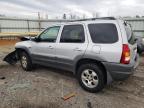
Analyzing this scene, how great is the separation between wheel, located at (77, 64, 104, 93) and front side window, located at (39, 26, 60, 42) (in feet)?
4.72

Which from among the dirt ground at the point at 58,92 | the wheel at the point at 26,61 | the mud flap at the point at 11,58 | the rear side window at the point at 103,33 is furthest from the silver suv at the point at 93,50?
the mud flap at the point at 11,58

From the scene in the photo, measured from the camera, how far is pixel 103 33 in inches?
162

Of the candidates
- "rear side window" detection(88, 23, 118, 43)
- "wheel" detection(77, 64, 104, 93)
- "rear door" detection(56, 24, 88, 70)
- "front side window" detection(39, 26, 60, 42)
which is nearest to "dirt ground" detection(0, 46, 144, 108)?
"wheel" detection(77, 64, 104, 93)

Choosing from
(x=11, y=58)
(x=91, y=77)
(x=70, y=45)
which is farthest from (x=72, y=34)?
(x=11, y=58)

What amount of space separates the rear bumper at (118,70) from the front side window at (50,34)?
2006 millimetres

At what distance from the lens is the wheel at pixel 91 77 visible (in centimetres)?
417

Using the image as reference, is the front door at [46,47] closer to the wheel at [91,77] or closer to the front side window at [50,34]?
the front side window at [50,34]

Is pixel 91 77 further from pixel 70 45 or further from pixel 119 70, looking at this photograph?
pixel 70 45

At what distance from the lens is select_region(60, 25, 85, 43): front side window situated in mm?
4535

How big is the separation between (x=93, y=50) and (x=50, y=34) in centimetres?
191

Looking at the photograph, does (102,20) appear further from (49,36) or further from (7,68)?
(7,68)

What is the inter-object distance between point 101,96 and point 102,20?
1961 mm

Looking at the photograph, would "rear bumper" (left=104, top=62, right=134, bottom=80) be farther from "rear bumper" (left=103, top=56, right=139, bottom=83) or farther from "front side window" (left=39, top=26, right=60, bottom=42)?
"front side window" (left=39, top=26, right=60, bottom=42)

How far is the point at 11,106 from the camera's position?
3.75m
